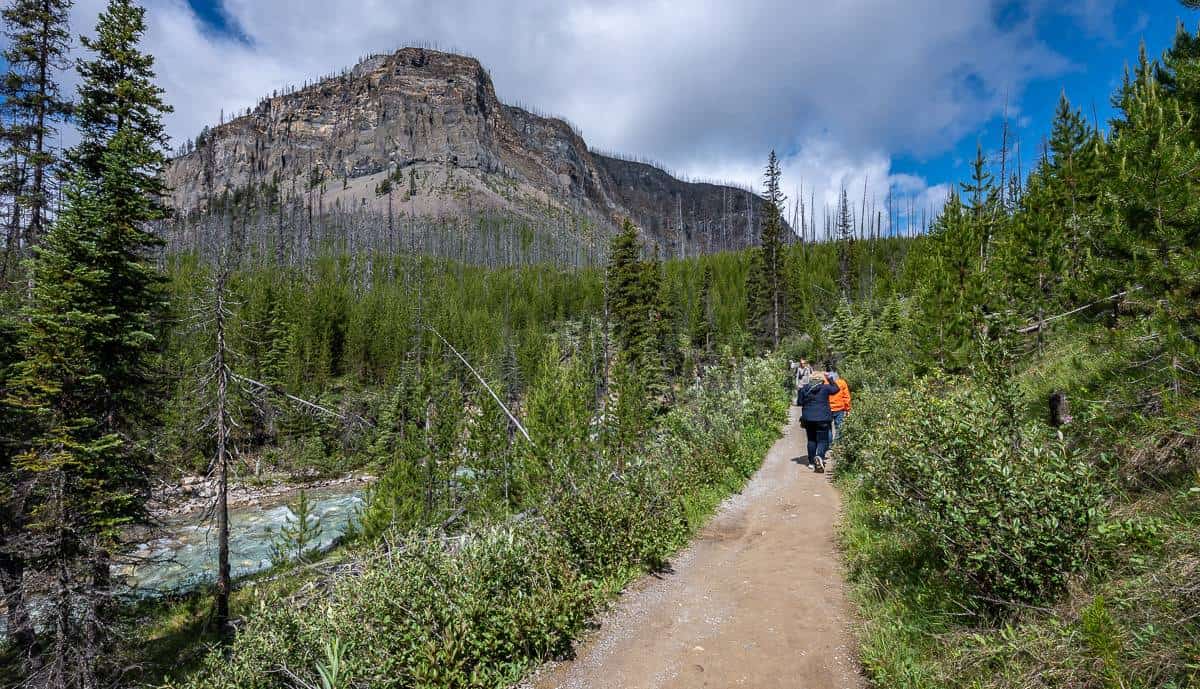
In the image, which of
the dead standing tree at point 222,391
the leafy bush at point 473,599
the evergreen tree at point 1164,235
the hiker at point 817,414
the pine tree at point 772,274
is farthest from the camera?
the pine tree at point 772,274

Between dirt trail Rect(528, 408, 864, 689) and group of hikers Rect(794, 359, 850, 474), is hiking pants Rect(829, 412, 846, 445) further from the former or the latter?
dirt trail Rect(528, 408, 864, 689)

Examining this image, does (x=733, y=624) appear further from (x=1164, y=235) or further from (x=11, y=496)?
(x=11, y=496)

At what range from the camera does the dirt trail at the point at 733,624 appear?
4.37 m

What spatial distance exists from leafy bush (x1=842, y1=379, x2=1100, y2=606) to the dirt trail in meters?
1.36

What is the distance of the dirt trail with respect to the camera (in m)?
4.37

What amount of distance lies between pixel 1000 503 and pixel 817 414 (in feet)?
24.3

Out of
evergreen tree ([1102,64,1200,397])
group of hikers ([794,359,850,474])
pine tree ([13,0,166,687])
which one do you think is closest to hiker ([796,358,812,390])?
group of hikers ([794,359,850,474])

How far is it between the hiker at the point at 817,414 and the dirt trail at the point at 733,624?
10.8 ft

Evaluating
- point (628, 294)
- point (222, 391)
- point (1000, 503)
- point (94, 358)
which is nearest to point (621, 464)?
point (1000, 503)

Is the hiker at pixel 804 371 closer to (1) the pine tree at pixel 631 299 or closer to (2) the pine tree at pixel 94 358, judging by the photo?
(1) the pine tree at pixel 631 299

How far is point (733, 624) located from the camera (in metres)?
5.16

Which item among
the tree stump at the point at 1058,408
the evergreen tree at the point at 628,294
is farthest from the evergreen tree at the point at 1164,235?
the evergreen tree at the point at 628,294

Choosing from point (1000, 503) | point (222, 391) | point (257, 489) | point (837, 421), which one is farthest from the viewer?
point (257, 489)

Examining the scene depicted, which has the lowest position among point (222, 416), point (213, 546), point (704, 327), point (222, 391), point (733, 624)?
point (213, 546)
